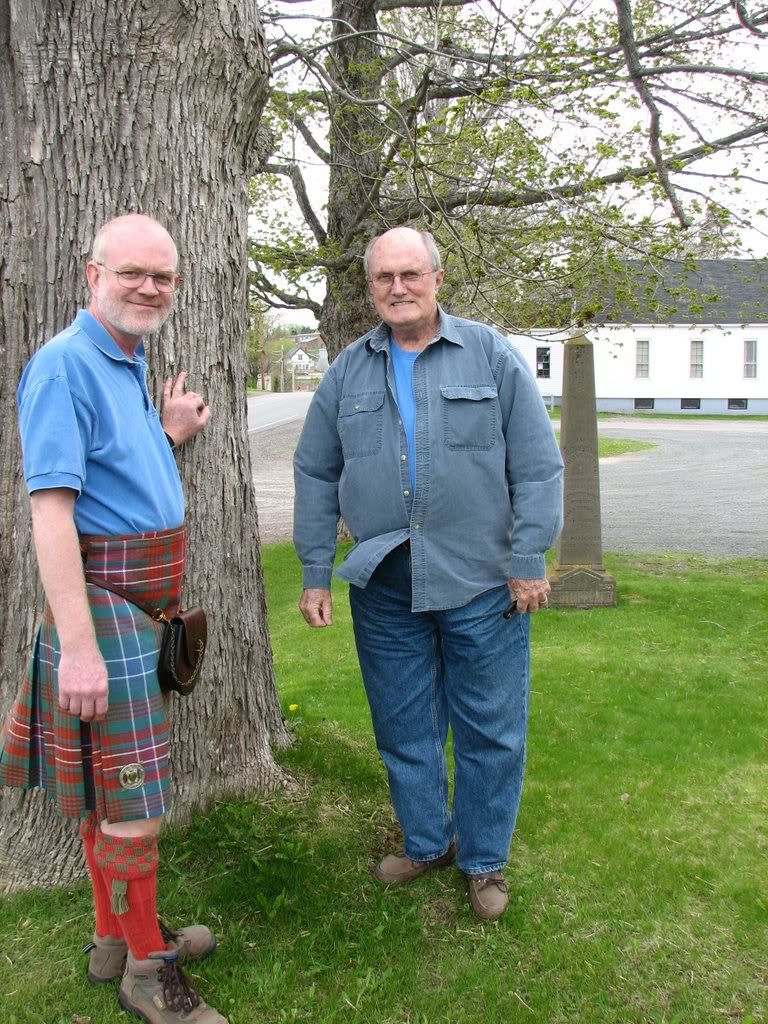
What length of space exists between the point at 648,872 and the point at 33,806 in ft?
7.22

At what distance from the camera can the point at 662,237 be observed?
7.85 meters

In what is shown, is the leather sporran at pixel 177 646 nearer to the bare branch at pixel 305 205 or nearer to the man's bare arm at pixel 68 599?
the man's bare arm at pixel 68 599

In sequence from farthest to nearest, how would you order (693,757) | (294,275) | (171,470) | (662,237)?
(294,275)
(662,237)
(693,757)
(171,470)

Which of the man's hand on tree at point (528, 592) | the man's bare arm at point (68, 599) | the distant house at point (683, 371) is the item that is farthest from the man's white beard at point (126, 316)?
the distant house at point (683, 371)

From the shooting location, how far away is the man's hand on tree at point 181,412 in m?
3.24

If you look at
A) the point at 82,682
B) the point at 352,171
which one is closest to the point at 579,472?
the point at 352,171

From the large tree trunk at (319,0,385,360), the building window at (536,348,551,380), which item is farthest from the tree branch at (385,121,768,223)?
the building window at (536,348,551,380)

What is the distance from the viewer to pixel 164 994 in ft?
8.63

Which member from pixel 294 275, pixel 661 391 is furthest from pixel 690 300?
pixel 661 391

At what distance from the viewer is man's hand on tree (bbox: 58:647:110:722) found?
2.36 m

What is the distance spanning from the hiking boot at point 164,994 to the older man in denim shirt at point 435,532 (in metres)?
0.90

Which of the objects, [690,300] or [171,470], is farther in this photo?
[690,300]

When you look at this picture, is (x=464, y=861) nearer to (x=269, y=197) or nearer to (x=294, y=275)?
(x=294, y=275)

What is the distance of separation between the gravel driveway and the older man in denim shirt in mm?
8534
